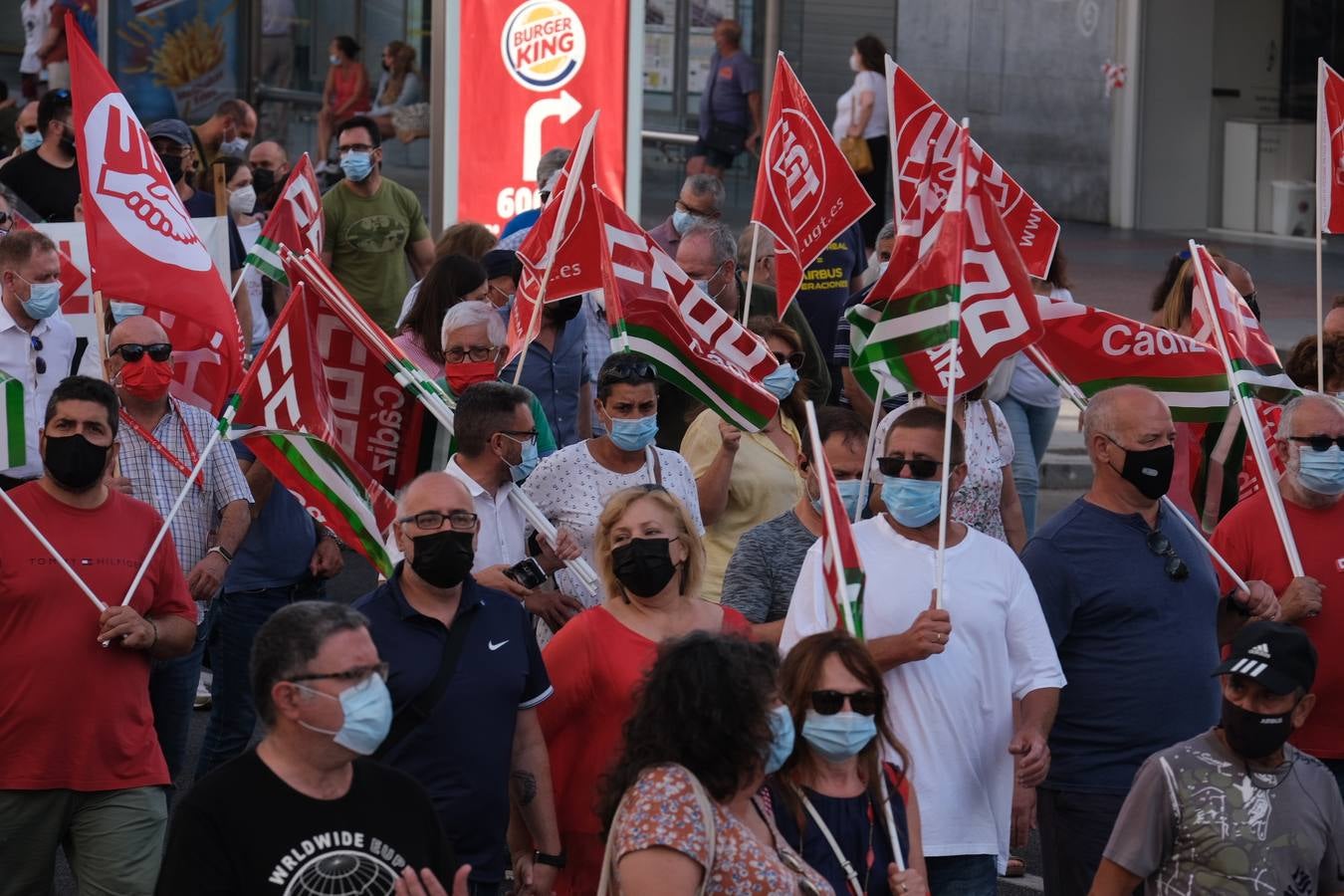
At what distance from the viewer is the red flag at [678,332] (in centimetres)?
729

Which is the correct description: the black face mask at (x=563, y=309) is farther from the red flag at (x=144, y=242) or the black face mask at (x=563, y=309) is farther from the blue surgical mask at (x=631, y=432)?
the blue surgical mask at (x=631, y=432)

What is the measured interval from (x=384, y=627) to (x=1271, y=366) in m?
3.91

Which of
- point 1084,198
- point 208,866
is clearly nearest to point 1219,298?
point 208,866

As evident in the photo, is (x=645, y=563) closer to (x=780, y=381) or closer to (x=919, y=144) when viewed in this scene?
(x=780, y=381)

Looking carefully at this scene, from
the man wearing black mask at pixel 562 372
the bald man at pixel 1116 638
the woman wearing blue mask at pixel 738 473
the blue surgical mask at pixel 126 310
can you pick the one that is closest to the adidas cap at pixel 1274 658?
the bald man at pixel 1116 638

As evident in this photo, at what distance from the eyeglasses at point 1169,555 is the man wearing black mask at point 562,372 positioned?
3365 millimetres

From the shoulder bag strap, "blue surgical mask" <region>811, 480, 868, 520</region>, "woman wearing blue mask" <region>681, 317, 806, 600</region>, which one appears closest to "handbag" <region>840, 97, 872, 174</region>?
"woman wearing blue mask" <region>681, 317, 806, 600</region>

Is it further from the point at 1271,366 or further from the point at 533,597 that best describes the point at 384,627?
the point at 1271,366

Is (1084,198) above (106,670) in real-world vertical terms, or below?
above

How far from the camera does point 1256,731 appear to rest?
484 centimetres

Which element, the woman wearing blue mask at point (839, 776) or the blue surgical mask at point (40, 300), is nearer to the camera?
the woman wearing blue mask at point (839, 776)

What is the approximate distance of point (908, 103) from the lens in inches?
316

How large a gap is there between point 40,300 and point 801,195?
10.3ft

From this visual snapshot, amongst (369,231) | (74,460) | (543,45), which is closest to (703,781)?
(74,460)
